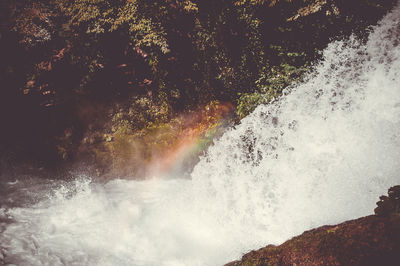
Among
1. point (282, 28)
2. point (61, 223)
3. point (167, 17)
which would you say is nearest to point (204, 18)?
point (167, 17)

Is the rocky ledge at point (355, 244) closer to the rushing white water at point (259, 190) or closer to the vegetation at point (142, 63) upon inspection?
the rushing white water at point (259, 190)

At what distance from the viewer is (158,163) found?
22.6 ft

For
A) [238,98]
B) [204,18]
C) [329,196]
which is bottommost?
[329,196]

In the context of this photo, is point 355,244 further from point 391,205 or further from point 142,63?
point 142,63

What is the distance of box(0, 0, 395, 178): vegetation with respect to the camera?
5441 mm

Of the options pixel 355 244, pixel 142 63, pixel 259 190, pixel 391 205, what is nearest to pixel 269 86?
pixel 259 190

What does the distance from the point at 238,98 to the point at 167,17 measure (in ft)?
9.04

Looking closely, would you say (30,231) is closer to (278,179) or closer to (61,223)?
(61,223)

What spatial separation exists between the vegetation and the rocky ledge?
420 centimetres

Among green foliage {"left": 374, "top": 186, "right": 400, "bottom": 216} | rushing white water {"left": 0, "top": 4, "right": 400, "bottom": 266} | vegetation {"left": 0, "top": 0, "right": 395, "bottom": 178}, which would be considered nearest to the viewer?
green foliage {"left": 374, "top": 186, "right": 400, "bottom": 216}

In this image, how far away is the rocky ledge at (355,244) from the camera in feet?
5.50

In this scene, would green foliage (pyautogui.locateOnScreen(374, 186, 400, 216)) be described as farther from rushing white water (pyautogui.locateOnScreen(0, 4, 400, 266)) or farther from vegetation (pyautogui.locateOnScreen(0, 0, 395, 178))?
vegetation (pyautogui.locateOnScreen(0, 0, 395, 178))

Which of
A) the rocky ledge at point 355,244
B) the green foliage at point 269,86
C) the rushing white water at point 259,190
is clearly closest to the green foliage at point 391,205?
the rocky ledge at point 355,244

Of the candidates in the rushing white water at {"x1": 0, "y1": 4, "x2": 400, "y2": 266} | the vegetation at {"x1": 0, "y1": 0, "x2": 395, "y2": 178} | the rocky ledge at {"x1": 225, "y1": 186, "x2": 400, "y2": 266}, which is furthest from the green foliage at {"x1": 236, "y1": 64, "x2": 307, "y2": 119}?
the rocky ledge at {"x1": 225, "y1": 186, "x2": 400, "y2": 266}
